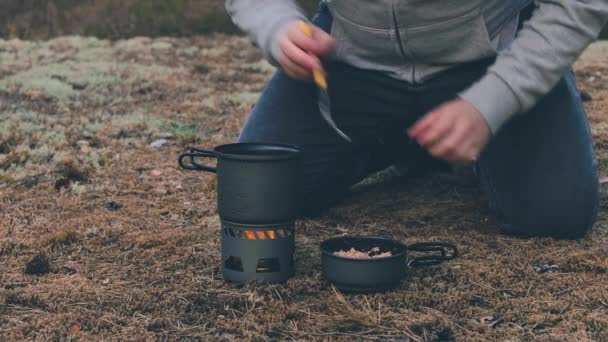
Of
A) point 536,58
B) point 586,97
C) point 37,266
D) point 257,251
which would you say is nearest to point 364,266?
point 257,251

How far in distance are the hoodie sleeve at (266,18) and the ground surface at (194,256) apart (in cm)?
75

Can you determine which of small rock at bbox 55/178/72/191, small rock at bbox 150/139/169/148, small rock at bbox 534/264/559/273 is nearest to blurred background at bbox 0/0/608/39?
small rock at bbox 150/139/169/148

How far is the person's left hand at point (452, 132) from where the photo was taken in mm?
2195

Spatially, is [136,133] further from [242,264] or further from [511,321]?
[511,321]

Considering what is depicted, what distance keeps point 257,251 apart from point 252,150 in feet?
1.16

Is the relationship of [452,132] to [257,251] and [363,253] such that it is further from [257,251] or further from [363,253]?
[257,251]

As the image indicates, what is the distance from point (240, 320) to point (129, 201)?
1.43 meters

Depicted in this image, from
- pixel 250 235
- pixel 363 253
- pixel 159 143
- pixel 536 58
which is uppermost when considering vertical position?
pixel 536 58

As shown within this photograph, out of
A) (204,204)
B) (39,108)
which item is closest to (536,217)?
(204,204)

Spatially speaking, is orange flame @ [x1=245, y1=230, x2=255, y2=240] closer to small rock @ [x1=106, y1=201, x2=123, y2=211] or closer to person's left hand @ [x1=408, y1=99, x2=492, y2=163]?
person's left hand @ [x1=408, y1=99, x2=492, y2=163]

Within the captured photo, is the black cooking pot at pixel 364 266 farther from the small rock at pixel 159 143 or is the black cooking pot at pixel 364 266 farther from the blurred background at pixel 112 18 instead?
the blurred background at pixel 112 18

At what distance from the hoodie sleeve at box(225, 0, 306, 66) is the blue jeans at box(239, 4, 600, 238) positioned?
425mm

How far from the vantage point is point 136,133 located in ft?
15.9

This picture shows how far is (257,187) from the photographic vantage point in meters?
2.45
